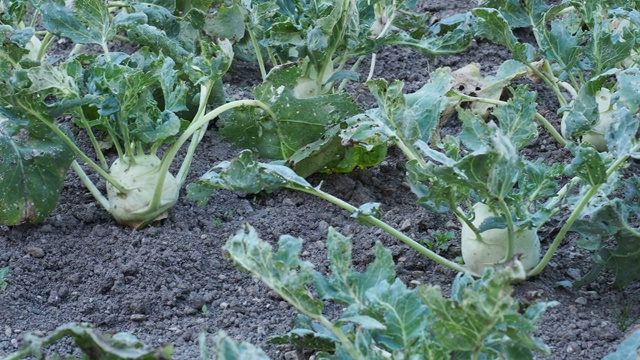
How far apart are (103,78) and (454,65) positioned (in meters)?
1.89

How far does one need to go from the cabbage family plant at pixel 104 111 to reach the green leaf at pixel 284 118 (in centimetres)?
11

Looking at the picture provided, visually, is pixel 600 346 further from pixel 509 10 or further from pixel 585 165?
pixel 509 10

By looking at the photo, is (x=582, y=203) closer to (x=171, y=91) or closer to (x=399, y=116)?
(x=399, y=116)

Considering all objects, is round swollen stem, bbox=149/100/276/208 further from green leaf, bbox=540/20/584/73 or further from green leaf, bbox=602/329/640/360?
green leaf, bbox=602/329/640/360

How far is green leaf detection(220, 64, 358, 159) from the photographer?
3309 millimetres

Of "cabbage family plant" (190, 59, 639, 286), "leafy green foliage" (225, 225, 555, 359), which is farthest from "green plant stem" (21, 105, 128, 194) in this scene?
"leafy green foliage" (225, 225, 555, 359)

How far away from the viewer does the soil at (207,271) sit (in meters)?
2.77

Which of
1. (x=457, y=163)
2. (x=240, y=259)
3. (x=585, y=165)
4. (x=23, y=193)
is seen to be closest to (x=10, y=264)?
(x=23, y=193)

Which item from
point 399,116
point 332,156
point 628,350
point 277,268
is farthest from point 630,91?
point 277,268

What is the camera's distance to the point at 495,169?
2.41 metres

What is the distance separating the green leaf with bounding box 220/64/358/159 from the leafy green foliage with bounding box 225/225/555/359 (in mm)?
1163

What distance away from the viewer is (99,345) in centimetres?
193

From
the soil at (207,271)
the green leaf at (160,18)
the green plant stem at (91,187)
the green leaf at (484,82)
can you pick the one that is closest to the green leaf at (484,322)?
the soil at (207,271)

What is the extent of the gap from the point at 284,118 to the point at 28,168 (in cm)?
86
